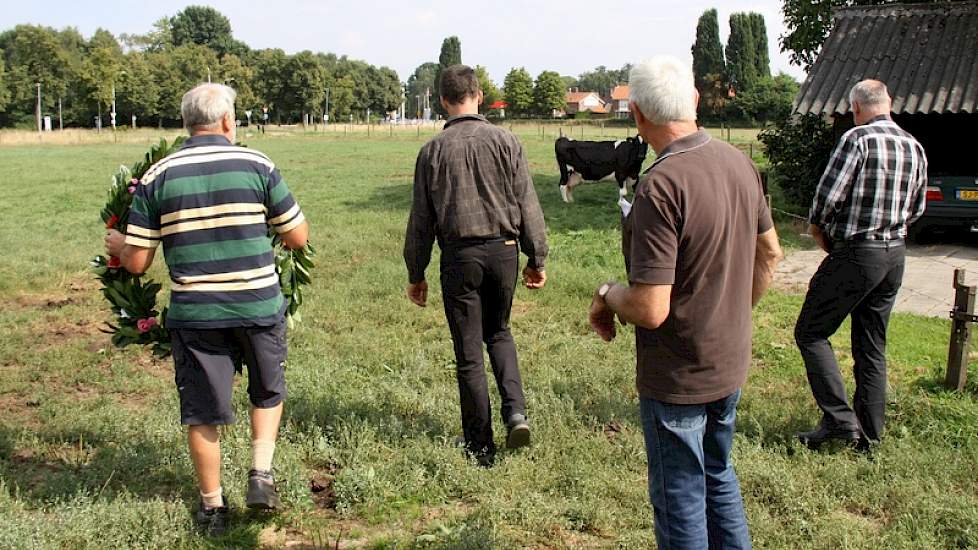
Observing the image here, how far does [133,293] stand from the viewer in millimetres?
4371

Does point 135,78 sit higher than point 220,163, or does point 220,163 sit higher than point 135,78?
point 135,78

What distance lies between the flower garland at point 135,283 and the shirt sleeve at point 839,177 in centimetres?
286

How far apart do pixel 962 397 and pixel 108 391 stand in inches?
227

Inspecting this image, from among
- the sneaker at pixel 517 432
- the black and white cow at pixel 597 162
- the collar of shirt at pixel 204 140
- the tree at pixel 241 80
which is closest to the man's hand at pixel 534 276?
the sneaker at pixel 517 432

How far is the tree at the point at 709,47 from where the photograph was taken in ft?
244

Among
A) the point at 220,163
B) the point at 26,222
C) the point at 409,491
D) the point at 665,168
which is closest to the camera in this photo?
the point at 665,168

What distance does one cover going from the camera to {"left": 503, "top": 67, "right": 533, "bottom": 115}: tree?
3782 inches

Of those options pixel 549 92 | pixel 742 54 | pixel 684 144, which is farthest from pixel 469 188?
pixel 549 92

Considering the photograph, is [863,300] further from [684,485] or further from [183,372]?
[183,372]

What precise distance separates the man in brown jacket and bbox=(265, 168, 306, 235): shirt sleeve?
2.78 feet

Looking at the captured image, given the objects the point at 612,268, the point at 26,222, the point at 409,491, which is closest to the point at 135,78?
the point at 26,222

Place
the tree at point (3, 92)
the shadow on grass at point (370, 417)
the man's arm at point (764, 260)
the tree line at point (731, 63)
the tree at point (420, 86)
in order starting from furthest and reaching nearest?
the tree at point (420, 86)
the tree line at point (731, 63)
the tree at point (3, 92)
the shadow on grass at point (370, 417)
the man's arm at point (764, 260)

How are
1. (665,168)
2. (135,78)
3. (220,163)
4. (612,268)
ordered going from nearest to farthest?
(665,168)
(220,163)
(612,268)
(135,78)

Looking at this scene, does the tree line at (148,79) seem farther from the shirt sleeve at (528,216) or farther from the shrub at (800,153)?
the shirt sleeve at (528,216)
